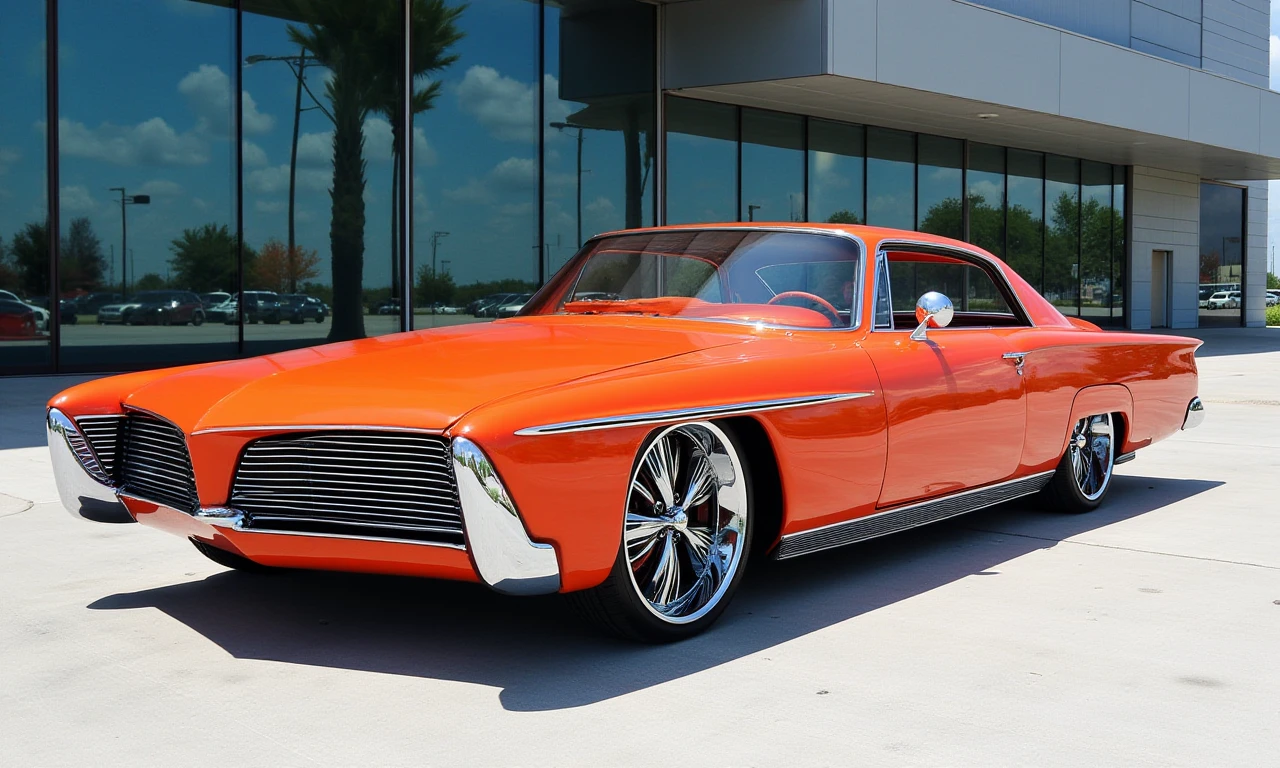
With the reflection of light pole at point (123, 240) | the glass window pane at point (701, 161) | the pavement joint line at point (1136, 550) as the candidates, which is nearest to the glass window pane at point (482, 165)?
the glass window pane at point (701, 161)

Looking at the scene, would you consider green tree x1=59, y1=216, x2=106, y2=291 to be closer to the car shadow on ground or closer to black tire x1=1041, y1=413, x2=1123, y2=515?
the car shadow on ground

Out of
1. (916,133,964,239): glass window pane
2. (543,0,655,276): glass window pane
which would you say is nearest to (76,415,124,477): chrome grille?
(543,0,655,276): glass window pane

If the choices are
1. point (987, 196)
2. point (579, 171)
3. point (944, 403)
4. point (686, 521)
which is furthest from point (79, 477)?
point (987, 196)

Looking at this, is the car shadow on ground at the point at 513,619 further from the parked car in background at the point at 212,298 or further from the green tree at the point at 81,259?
the parked car in background at the point at 212,298

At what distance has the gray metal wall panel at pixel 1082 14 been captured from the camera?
2233 centimetres

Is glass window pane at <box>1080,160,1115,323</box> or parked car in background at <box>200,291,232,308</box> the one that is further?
glass window pane at <box>1080,160,1115,323</box>

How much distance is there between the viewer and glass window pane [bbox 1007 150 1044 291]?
26120 mm

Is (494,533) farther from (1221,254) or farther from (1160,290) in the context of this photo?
(1221,254)

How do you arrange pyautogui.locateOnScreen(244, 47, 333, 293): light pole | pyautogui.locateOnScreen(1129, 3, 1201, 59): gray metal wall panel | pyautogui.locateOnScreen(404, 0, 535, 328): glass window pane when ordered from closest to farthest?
1. pyautogui.locateOnScreen(244, 47, 333, 293): light pole
2. pyautogui.locateOnScreen(404, 0, 535, 328): glass window pane
3. pyautogui.locateOnScreen(1129, 3, 1201, 59): gray metal wall panel

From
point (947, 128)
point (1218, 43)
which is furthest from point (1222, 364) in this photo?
point (1218, 43)

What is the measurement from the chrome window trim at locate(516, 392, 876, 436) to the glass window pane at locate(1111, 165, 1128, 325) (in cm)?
2707

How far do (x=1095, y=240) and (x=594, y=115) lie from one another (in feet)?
50.7

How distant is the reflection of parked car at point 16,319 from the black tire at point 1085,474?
444 inches

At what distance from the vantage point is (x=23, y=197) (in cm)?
1337
